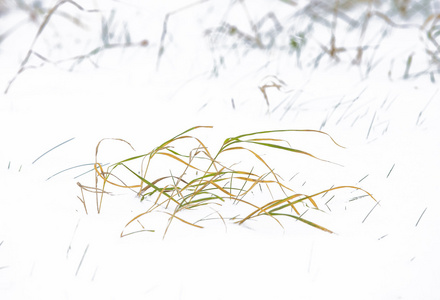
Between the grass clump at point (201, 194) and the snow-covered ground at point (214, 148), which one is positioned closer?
the snow-covered ground at point (214, 148)

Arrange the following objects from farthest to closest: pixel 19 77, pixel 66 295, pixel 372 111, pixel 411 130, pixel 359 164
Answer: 1. pixel 19 77
2. pixel 372 111
3. pixel 411 130
4. pixel 359 164
5. pixel 66 295

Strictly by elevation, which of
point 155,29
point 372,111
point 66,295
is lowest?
point 66,295

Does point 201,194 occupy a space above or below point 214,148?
below

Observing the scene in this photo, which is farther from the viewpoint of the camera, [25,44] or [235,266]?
[25,44]

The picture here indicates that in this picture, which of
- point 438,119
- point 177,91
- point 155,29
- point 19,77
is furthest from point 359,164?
point 155,29

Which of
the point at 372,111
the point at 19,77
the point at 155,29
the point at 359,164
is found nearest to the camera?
the point at 359,164

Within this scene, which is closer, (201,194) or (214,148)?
(201,194)

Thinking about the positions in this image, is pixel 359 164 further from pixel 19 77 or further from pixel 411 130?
pixel 19 77

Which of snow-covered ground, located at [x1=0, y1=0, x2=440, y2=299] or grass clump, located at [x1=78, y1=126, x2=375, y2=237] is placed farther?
grass clump, located at [x1=78, y1=126, x2=375, y2=237]
